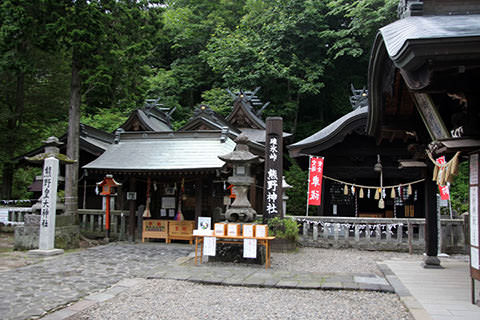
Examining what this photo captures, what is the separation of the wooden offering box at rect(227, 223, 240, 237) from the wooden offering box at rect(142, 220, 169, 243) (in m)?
4.90

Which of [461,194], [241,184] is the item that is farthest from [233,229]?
[461,194]

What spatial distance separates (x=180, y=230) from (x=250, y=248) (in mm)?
5076

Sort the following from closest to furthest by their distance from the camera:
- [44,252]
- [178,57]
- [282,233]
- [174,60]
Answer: [44,252] < [282,233] < [178,57] < [174,60]

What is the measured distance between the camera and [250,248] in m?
8.77

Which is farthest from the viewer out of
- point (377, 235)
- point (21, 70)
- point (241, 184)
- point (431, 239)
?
point (21, 70)

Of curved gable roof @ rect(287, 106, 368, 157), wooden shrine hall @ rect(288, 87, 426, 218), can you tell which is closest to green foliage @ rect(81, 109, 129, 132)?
wooden shrine hall @ rect(288, 87, 426, 218)

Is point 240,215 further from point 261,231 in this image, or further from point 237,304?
point 237,304

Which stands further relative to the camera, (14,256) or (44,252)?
(44,252)

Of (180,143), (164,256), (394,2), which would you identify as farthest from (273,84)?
(164,256)

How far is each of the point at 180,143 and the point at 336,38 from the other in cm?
1591

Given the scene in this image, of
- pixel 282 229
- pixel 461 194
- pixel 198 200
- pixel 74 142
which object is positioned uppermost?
pixel 74 142

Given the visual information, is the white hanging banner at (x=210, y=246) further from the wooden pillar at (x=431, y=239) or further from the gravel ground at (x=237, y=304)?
the wooden pillar at (x=431, y=239)

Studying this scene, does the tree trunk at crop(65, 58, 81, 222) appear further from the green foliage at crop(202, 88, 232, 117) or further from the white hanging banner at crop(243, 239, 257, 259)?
the green foliage at crop(202, 88, 232, 117)

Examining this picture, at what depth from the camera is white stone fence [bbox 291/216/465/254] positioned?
11398 mm
